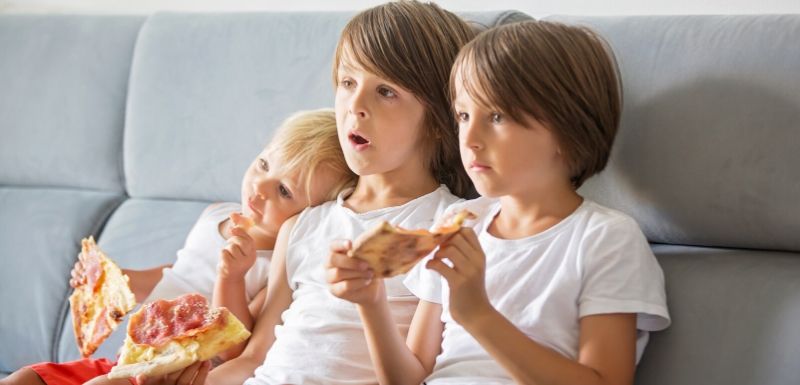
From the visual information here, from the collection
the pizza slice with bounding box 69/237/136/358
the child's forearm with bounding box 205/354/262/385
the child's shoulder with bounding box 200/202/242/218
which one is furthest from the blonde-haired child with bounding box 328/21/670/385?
the child's shoulder with bounding box 200/202/242/218

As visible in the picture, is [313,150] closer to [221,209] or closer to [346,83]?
[346,83]

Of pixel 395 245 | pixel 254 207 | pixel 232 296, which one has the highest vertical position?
pixel 395 245

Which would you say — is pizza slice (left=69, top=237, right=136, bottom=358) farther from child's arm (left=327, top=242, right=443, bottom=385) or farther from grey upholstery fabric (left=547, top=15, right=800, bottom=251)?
grey upholstery fabric (left=547, top=15, right=800, bottom=251)

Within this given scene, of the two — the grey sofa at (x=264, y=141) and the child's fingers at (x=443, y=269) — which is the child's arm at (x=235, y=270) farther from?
the child's fingers at (x=443, y=269)

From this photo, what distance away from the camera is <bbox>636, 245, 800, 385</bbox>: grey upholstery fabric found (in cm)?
156

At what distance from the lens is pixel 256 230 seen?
6.91 feet

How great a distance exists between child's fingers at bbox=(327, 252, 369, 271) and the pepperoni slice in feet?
0.91

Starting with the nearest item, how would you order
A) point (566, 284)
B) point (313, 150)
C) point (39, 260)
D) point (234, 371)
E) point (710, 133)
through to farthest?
point (566, 284)
point (710, 133)
point (234, 371)
point (313, 150)
point (39, 260)

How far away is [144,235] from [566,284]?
1219 mm

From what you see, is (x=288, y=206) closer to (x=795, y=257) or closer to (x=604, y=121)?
(x=604, y=121)

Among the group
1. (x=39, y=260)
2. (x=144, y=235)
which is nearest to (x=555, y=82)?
(x=144, y=235)

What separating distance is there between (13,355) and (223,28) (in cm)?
90

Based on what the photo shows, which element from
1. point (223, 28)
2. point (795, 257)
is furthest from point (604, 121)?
point (223, 28)

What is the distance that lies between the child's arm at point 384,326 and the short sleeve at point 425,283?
0.01 m
